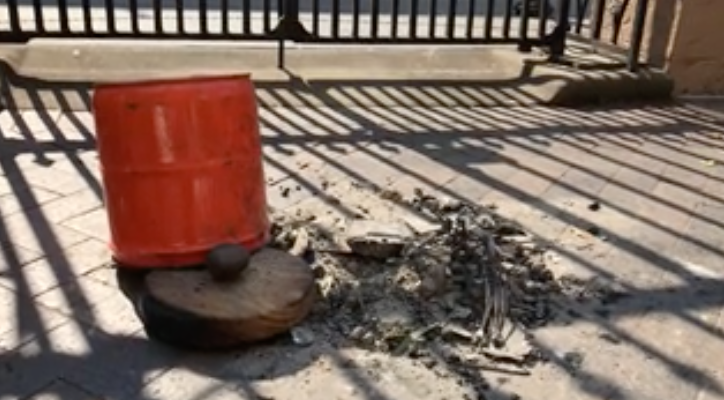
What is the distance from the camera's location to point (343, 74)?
18.7 ft

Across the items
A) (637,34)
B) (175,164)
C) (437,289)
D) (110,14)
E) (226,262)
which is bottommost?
(437,289)

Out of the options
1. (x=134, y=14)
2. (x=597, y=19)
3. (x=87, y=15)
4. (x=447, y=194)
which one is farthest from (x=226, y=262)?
(x=597, y=19)

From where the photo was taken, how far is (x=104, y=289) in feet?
9.25

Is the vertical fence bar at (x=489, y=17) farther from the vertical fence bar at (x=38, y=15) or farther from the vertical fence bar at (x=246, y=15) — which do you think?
the vertical fence bar at (x=38, y=15)

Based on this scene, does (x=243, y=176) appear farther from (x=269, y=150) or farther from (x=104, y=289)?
(x=269, y=150)

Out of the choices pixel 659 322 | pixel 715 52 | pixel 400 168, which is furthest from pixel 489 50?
pixel 659 322

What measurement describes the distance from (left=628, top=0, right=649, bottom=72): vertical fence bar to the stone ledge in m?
0.09

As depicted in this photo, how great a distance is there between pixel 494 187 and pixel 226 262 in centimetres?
174

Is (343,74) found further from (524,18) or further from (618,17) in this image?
(618,17)

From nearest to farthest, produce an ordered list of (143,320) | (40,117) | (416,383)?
(416,383), (143,320), (40,117)

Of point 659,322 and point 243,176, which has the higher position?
point 243,176

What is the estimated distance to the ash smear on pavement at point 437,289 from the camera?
258 cm

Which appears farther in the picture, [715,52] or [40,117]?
[715,52]

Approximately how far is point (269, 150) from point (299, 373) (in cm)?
200
